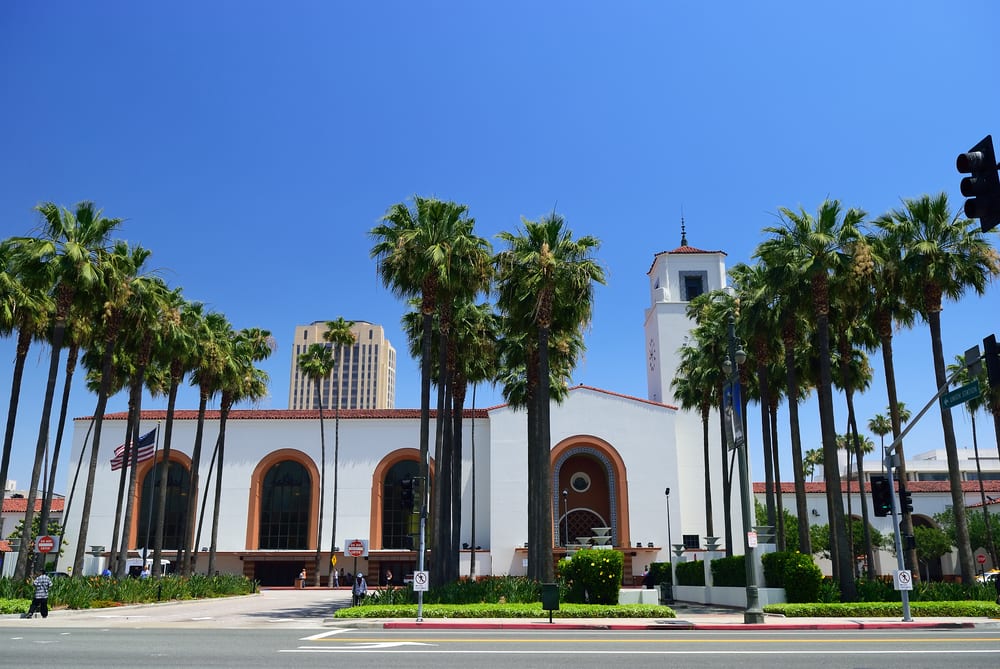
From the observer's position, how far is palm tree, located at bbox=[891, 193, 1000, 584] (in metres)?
28.3

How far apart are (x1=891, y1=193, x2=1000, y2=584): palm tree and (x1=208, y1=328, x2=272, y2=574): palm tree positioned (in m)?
32.6

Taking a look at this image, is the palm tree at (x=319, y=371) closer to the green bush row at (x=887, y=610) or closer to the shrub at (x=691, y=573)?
the shrub at (x=691, y=573)

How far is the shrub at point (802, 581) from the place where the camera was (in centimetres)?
2634

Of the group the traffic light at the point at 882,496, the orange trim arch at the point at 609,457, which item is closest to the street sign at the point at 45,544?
the traffic light at the point at 882,496

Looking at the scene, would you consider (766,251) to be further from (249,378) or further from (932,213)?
(249,378)

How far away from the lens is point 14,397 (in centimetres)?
2912

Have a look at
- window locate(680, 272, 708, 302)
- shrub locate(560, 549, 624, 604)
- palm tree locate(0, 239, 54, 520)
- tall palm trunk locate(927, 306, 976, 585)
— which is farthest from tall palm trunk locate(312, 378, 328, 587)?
tall palm trunk locate(927, 306, 976, 585)

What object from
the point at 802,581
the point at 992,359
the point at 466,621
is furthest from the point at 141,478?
the point at 992,359

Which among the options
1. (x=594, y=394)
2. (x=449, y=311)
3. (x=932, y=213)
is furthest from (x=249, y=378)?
(x=932, y=213)

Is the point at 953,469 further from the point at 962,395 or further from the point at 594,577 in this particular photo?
the point at 594,577

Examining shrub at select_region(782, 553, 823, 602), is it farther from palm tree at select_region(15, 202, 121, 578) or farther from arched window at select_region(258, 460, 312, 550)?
arched window at select_region(258, 460, 312, 550)

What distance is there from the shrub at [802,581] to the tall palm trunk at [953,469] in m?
5.35

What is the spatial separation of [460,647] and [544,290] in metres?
14.8

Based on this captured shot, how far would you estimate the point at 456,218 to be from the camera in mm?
28234
